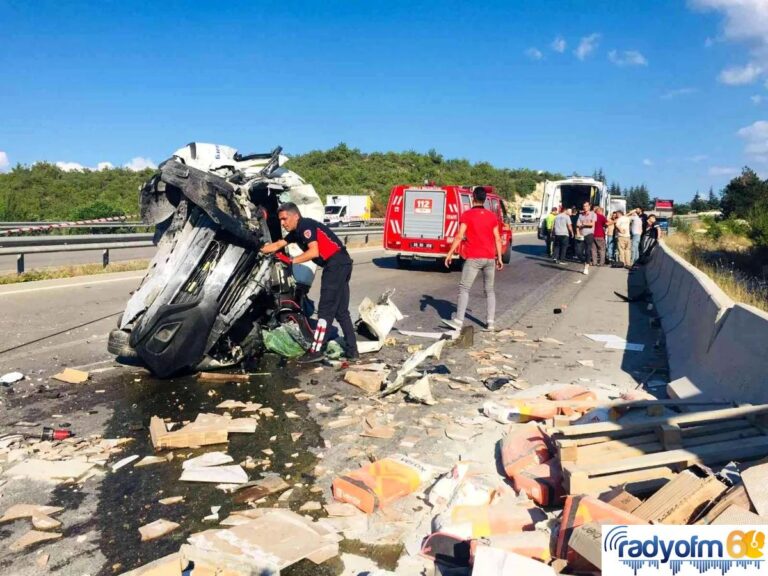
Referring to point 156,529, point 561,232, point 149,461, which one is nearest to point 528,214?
point 561,232

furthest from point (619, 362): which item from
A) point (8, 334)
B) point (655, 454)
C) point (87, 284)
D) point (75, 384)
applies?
point (87, 284)

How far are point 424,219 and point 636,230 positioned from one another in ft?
25.0

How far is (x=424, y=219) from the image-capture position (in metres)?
17.0

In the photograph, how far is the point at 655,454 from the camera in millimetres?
3533

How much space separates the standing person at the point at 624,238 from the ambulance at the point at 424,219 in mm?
4988

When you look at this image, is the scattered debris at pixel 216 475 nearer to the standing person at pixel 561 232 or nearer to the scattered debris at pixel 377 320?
the scattered debris at pixel 377 320

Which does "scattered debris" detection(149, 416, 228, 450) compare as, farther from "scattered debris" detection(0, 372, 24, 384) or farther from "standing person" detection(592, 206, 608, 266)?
"standing person" detection(592, 206, 608, 266)

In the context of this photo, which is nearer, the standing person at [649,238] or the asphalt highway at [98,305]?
the asphalt highway at [98,305]

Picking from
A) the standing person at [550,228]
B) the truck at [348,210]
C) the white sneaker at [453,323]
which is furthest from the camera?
the truck at [348,210]

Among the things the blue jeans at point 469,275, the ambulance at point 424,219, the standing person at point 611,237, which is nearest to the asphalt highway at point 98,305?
the blue jeans at point 469,275

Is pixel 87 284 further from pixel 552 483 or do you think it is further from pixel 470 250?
pixel 552 483

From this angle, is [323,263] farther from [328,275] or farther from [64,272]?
[64,272]

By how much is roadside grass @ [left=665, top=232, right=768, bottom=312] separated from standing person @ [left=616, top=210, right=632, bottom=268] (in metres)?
1.53

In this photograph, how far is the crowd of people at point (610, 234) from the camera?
19016 millimetres
